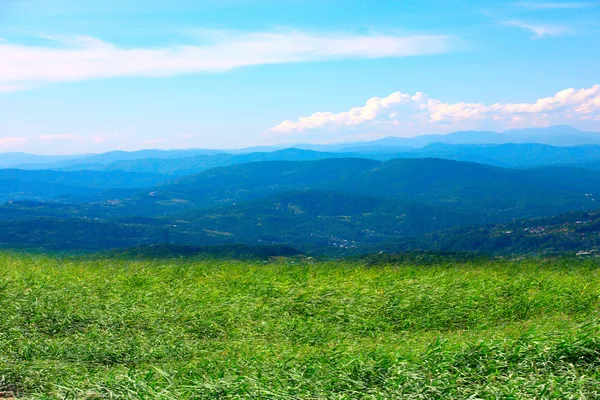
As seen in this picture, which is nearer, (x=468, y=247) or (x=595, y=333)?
(x=595, y=333)

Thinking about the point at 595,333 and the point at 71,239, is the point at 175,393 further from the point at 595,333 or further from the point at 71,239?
the point at 71,239

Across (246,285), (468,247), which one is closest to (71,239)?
(468,247)

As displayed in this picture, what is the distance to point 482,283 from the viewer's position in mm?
13484

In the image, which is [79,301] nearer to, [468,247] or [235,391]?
[235,391]

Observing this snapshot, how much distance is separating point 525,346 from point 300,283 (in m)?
6.72

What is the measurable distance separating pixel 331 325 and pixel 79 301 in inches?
211

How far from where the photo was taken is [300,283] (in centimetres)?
1382

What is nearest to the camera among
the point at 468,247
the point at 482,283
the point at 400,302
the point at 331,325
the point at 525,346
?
the point at 525,346

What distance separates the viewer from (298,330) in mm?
10555

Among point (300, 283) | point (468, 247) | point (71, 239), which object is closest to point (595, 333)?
point (300, 283)

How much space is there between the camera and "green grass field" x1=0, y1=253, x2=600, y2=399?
7.03m

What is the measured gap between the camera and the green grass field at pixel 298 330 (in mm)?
7031

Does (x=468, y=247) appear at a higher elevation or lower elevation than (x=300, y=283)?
lower

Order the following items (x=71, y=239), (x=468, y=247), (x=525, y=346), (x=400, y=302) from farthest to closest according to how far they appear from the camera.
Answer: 1. (x=71, y=239)
2. (x=468, y=247)
3. (x=400, y=302)
4. (x=525, y=346)
